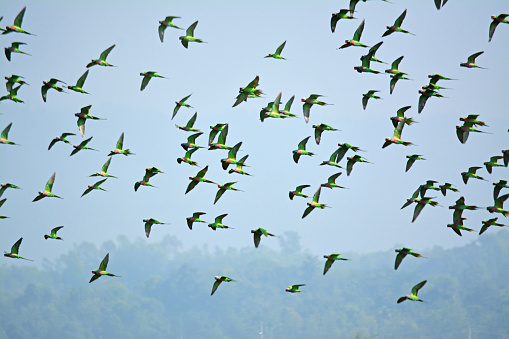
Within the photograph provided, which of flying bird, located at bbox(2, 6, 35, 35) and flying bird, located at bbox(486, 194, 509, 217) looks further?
flying bird, located at bbox(2, 6, 35, 35)

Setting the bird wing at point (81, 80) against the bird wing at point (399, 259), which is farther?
the bird wing at point (81, 80)

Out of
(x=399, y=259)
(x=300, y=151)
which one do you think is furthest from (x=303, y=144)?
(x=399, y=259)

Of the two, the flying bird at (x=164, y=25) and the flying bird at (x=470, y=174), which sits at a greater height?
the flying bird at (x=164, y=25)

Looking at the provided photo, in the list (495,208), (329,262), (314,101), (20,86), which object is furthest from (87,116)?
(495,208)

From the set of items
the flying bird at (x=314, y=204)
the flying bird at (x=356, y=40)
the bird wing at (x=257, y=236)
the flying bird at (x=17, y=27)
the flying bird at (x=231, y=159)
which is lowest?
the bird wing at (x=257, y=236)

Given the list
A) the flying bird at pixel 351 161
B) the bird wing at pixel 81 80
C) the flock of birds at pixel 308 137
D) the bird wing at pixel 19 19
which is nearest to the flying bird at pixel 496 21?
the flock of birds at pixel 308 137

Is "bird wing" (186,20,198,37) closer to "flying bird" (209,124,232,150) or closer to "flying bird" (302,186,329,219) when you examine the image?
"flying bird" (209,124,232,150)

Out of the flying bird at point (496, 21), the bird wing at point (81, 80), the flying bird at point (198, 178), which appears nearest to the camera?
the flying bird at point (496, 21)

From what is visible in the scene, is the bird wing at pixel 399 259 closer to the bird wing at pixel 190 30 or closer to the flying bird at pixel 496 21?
the flying bird at pixel 496 21

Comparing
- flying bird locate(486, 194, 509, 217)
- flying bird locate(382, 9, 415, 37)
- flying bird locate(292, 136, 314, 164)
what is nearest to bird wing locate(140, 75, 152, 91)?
flying bird locate(292, 136, 314, 164)

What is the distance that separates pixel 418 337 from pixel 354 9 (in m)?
162

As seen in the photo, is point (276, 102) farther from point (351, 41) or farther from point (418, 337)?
point (418, 337)

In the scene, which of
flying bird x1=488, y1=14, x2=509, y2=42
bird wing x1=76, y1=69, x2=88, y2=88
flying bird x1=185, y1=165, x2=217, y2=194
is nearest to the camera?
flying bird x1=488, y1=14, x2=509, y2=42

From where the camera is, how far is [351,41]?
48.7 meters
